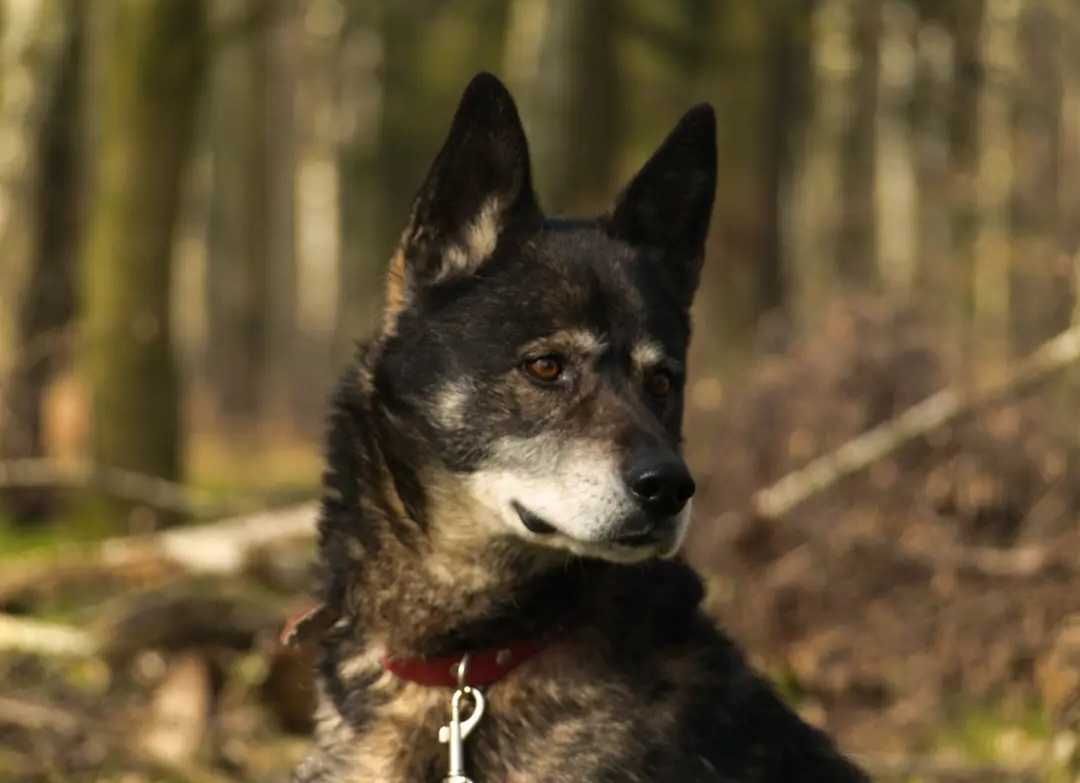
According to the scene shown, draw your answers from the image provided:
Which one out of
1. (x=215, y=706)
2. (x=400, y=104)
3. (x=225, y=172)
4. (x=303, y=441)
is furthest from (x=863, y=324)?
(x=225, y=172)

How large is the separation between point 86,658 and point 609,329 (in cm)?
351

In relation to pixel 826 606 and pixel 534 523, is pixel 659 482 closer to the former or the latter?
pixel 534 523

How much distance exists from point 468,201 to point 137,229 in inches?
323

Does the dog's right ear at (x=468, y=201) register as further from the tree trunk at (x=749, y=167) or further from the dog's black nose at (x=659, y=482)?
the tree trunk at (x=749, y=167)

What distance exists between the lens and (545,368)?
4.24m

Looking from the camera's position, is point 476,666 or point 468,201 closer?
point 476,666

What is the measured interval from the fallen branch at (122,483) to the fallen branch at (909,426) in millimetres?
3325

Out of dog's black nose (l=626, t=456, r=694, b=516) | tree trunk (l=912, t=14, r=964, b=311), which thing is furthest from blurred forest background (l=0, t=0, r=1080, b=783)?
dog's black nose (l=626, t=456, r=694, b=516)

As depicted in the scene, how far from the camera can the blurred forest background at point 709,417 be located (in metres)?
6.83

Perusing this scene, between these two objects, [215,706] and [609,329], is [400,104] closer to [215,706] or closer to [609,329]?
[215,706]

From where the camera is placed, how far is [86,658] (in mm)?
6871

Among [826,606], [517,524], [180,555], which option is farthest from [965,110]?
[517,524]

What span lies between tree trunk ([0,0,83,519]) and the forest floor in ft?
19.5

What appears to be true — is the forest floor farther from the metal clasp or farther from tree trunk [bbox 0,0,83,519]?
tree trunk [bbox 0,0,83,519]
